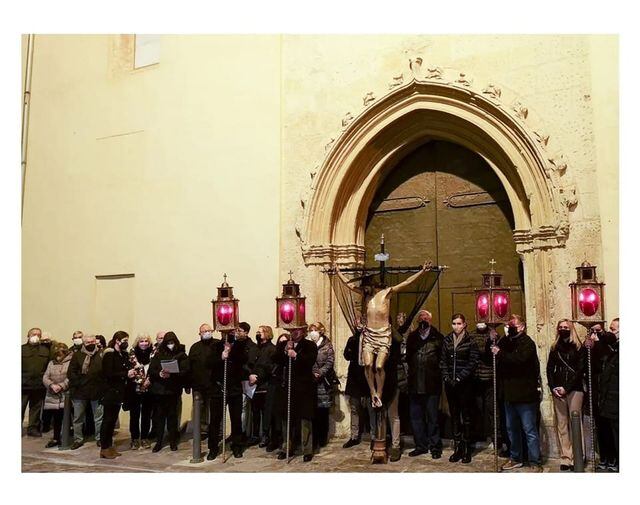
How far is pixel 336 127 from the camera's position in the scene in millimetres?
8484

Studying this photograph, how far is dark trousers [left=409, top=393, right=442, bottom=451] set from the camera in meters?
6.92

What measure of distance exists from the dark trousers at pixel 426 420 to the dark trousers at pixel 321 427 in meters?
1.05

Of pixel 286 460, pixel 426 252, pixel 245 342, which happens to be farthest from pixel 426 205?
pixel 286 460

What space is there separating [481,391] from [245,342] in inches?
104

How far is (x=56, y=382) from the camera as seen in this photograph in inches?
330

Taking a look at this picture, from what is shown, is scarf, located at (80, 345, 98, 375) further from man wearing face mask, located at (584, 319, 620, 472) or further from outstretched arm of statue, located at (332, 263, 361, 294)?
man wearing face mask, located at (584, 319, 620, 472)

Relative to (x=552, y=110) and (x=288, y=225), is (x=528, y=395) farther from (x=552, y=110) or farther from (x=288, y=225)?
(x=288, y=225)

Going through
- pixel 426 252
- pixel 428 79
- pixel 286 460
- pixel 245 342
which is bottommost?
pixel 286 460

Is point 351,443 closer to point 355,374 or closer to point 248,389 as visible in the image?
point 355,374

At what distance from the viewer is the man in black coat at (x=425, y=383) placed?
271 inches

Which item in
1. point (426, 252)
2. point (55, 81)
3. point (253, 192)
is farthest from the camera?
point (55, 81)

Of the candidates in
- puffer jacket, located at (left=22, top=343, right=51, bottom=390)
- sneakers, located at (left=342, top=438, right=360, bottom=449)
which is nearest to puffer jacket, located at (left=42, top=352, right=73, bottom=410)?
puffer jacket, located at (left=22, top=343, right=51, bottom=390)

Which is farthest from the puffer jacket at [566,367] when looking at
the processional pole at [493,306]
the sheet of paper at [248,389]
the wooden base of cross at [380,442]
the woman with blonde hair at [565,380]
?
the sheet of paper at [248,389]

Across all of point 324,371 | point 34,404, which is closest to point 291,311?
point 324,371
